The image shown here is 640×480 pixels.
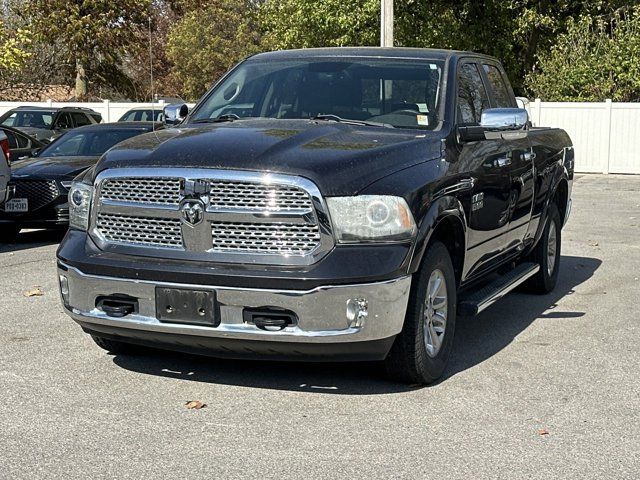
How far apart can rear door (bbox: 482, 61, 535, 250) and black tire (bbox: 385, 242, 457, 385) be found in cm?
157

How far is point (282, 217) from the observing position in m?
5.52

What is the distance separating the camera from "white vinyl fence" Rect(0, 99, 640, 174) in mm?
26609

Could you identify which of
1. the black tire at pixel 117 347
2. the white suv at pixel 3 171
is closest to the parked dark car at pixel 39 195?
the white suv at pixel 3 171

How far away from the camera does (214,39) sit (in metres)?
58.8

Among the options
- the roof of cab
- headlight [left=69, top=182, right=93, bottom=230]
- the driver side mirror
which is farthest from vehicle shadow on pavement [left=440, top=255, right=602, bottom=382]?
headlight [left=69, top=182, right=93, bottom=230]

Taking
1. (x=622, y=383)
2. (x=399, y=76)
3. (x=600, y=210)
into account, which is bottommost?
(x=600, y=210)

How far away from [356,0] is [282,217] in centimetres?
2885

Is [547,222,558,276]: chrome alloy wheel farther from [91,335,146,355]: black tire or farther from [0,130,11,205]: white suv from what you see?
[0,130,11,205]: white suv

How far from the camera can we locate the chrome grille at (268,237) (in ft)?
18.2

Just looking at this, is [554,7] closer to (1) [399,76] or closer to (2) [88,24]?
(2) [88,24]

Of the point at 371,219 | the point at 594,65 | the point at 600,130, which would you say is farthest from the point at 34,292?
the point at 594,65

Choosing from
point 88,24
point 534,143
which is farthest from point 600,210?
point 88,24

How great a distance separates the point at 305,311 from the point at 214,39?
54795 mm

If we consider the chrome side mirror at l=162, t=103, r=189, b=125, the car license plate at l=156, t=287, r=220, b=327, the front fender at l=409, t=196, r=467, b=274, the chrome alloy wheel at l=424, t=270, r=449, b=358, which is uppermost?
the chrome side mirror at l=162, t=103, r=189, b=125
